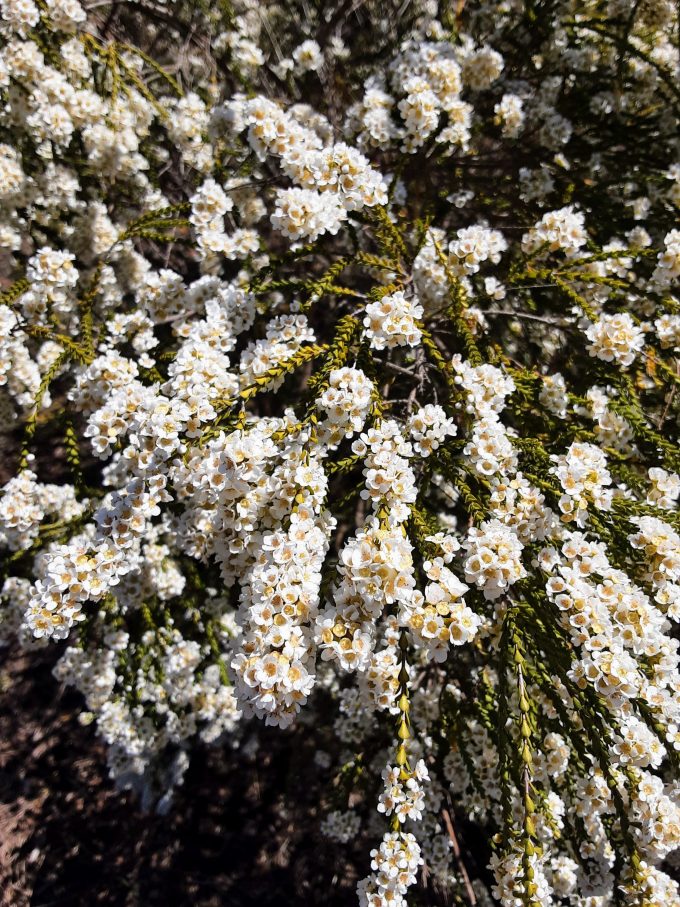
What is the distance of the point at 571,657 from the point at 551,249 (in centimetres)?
194

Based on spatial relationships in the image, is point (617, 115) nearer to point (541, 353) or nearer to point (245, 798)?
point (541, 353)

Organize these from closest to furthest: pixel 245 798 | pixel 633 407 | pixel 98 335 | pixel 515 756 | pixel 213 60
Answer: pixel 515 756, pixel 633 407, pixel 98 335, pixel 245 798, pixel 213 60

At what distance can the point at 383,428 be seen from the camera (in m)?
2.00

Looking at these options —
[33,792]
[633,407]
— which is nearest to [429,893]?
[33,792]

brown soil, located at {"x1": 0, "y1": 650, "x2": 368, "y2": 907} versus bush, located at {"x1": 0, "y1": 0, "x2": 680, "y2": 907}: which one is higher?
bush, located at {"x1": 0, "y1": 0, "x2": 680, "y2": 907}

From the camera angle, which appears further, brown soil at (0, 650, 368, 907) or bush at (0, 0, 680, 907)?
brown soil at (0, 650, 368, 907)

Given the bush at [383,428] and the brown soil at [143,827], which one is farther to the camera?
the brown soil at [143,827]

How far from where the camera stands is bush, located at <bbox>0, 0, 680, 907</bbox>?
1935 mm

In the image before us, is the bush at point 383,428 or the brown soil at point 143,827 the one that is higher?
the bush at point 383,428

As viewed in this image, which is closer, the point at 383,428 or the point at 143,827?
the point at 383,428

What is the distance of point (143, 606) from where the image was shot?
3020 mm

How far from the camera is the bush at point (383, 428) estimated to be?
6.35 feet

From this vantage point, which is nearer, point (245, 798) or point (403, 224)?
point (403, 224)

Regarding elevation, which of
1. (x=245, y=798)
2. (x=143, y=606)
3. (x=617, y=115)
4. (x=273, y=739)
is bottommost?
(x=245, y=798)
